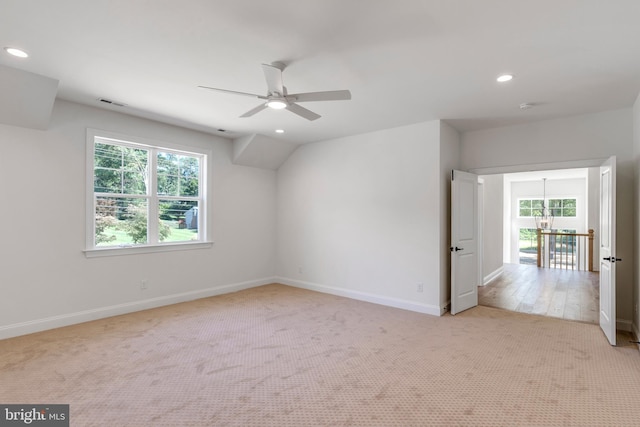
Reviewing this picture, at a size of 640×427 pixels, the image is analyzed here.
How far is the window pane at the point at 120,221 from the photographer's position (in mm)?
4348

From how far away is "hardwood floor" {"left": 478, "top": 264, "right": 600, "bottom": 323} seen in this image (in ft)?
15.5

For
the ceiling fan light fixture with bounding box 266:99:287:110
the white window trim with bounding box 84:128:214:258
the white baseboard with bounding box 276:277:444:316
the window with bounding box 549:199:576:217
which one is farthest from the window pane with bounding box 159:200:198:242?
the window with bounding box 549:199:576:217

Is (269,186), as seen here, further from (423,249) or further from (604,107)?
(604,107)

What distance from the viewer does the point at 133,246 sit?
4.57m

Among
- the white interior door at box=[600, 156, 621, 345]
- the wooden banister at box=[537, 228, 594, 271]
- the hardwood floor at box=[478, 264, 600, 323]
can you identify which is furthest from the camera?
the wooden banister at box=[537, 228, 594, 271]

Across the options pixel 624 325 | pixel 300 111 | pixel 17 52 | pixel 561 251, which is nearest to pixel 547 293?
pixel 624 325

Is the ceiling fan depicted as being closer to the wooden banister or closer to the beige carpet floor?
the beige carpet floor

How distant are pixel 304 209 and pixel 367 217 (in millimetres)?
1390

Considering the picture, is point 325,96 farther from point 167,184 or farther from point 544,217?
point 544,217

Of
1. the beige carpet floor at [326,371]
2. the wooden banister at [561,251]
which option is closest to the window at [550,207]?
the wooden banister at [561,251]

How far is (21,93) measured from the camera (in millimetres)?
3264

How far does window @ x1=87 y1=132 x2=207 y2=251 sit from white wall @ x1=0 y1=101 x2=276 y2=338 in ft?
0.54

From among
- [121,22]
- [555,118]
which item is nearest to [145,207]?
[121,22]

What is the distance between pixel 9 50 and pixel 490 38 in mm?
3831
